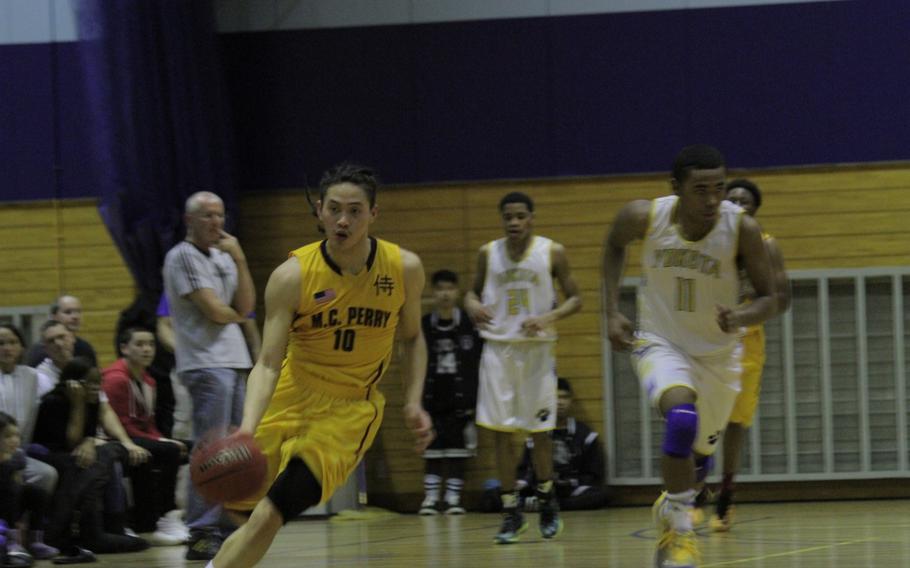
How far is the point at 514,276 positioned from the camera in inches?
340

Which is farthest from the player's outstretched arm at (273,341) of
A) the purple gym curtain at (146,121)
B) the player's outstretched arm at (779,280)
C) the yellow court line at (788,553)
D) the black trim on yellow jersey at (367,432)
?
the purple gym curtain at (146,121)

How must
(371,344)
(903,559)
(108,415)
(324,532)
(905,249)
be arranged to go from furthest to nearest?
(905,249) → (324,532) → (108,415) → (903,559) → (371,344)

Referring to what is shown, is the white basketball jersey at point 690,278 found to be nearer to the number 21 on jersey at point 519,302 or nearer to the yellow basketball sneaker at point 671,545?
the yellow basketball sneaker at point 671,545

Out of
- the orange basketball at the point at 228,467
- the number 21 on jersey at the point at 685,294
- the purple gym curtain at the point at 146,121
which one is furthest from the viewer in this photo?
the purple gym curtain at the point at 146,121

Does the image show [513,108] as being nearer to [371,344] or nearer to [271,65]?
[271,65]

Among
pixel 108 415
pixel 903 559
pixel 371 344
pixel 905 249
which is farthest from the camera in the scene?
pixel 905 249

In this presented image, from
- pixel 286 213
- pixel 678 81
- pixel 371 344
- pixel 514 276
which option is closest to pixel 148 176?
pixel 286 213

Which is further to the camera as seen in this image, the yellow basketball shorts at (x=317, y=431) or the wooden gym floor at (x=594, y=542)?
the wooden gym floor at (x=594, y=542)

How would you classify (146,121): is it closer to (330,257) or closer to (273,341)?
(330,257)

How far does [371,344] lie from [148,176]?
5.21m

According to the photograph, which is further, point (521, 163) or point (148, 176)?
point (521, 163)

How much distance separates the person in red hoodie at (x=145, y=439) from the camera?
864cm

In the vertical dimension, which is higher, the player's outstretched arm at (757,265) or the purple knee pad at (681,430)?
the player's outstretched arm at (757,265)

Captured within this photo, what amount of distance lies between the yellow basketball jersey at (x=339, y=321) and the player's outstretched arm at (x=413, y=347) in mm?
80
